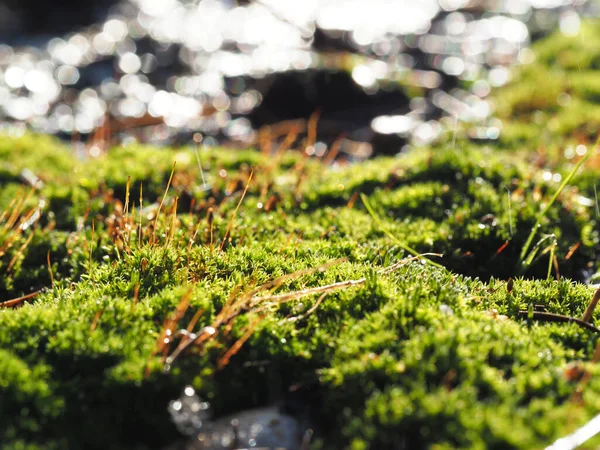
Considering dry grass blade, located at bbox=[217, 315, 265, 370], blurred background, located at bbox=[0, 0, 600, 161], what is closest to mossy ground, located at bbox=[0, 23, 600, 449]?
dry grass blade, located at bbox=[217, 315, 265, 370]

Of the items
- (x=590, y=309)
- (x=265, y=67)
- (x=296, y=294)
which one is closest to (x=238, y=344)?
(x=296, y=294)

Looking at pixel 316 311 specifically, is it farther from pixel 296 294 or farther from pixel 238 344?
pixel 238 344

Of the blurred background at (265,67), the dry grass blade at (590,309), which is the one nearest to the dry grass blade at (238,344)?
the dry grass blade at (590,309)

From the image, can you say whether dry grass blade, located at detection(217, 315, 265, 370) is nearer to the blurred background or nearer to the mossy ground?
the mossy ground

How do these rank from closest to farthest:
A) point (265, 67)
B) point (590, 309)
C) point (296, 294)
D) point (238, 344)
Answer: point (238, 344) < point (590, 309) < point (296, 294) < point (265, 67)

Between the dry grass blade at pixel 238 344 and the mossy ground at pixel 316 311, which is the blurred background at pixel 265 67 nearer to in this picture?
the mossy ground at pixel 316 311

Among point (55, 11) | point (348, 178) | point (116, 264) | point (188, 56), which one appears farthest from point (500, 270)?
point (55, 11)
